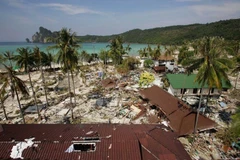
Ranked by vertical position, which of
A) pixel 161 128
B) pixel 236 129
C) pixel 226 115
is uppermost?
pixel 236 129

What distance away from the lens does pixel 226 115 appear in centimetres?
2564

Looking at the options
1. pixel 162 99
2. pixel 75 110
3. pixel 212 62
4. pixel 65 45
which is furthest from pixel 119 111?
pixel 212 62

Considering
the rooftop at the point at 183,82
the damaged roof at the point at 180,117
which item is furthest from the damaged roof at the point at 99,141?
the rooftop at the point at 183,82

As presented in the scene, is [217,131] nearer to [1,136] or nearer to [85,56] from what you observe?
[1,136]

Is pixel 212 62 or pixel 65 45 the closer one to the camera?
pixel 212 62

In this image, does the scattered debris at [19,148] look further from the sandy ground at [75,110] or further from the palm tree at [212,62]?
the palm tree at [212,62]

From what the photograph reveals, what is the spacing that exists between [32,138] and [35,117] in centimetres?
1385

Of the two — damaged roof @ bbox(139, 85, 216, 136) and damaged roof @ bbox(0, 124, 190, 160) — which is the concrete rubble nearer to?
damaged roof @ bbox(139, 85, 216, 136)

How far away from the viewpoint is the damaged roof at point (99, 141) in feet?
39.0

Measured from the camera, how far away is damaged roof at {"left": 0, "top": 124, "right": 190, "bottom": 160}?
11.9 metres

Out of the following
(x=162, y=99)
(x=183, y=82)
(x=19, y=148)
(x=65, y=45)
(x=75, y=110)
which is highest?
(x=65, y=45)

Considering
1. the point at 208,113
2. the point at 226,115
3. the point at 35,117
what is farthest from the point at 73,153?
the point at 226,115

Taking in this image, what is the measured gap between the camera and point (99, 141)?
42.4 ft

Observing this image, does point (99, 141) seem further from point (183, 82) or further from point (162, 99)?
point (183, 82)
